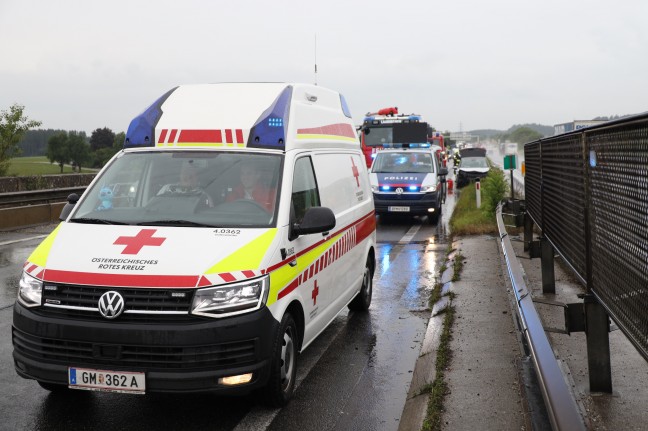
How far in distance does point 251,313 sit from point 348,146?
362cm

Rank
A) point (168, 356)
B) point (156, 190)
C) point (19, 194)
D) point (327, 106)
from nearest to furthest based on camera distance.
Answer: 1. point (168, 356)
2. point (156, 190)
3. point (327, 106)
4. point (19, 194)

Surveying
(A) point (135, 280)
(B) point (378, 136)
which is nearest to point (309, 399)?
(A) point (135, 280)

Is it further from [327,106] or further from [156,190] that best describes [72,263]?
[327,106]

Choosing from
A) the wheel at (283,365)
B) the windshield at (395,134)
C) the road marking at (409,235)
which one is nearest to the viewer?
the wheel at (283,365)

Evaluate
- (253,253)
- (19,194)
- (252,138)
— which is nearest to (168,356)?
(253,253)

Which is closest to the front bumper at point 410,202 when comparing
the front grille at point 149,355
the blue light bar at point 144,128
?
the blue light bar at point 144,128

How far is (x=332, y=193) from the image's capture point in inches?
247

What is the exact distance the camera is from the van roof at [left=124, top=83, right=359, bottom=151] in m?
5.46

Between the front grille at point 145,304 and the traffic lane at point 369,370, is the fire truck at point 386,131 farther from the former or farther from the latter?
the front grille at point 145,304

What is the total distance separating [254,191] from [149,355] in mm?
1570

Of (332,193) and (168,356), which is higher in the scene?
(332,193)

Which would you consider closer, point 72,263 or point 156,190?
point 72,263

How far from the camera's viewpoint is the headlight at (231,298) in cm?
412

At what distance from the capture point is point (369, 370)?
231 inches
